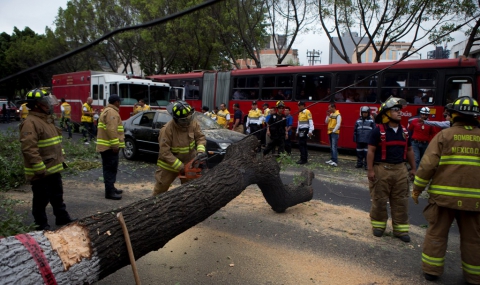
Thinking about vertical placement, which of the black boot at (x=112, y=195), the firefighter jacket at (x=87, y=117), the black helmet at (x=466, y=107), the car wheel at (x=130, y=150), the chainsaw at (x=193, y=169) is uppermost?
the black helmet at (x=466, y=107)

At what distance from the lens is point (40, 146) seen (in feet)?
14.2

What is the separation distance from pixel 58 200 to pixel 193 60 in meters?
21.5

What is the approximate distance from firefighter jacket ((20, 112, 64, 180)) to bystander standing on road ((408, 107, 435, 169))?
7.33 m

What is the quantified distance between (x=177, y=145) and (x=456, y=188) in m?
3.33

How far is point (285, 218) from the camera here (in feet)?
17.0

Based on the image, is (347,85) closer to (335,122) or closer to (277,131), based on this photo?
(335,122)

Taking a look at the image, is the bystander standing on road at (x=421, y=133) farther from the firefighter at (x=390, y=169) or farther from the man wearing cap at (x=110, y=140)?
the man wearing cap at (x=110, y=140)

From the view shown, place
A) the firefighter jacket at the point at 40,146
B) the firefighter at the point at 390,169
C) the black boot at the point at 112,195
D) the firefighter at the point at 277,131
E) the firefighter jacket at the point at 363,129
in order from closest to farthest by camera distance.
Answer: the firefighter jacket at the point at 40,146 → the firefighter at the point at 390,169 → the black boot at the point at 112,195 → the firefighter jacket at the point at 363,129 → the firefighter at the point at 277,131

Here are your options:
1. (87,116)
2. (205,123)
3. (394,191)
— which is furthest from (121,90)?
(394,191)

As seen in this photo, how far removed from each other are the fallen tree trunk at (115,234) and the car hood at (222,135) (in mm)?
3998

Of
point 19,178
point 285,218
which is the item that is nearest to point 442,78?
point 285,218

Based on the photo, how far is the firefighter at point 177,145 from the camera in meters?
4.65

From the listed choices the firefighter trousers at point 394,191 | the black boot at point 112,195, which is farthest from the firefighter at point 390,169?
the black boot at point 112,195

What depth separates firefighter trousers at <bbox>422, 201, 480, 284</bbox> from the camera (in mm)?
3371
